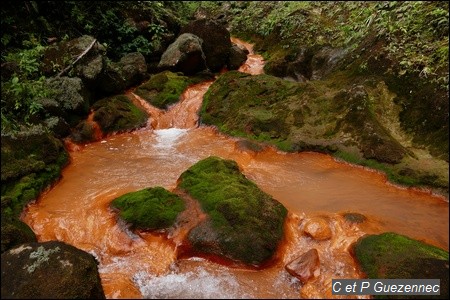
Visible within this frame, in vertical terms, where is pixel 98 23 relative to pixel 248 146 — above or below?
above

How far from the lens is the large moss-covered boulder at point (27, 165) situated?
21.3 feet

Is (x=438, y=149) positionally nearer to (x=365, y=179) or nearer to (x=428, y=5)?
(x=365, y=179)

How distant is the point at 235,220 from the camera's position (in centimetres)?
564

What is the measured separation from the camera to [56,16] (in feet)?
42.2

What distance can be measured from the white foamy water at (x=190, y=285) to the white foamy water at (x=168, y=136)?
15.8 feet

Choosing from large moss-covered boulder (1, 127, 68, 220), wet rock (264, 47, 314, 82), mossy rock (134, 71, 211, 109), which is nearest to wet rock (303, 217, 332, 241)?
large moss-covered boulder (1, 127, 68, 220)

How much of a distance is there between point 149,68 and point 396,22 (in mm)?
8878

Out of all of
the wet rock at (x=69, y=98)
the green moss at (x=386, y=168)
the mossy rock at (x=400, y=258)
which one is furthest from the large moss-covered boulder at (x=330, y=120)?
the wet rock at (x=69, y=98)

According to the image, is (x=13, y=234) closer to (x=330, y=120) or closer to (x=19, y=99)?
(x=19, y=99)

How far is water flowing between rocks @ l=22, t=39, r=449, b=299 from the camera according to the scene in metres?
4.99

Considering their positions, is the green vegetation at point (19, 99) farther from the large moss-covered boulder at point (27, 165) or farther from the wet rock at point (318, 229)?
the wet rock at point (318, 229)

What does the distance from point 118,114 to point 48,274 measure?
6719mm

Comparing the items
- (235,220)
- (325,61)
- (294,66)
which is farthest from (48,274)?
(294,66)

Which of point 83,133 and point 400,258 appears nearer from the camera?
point 400,258
